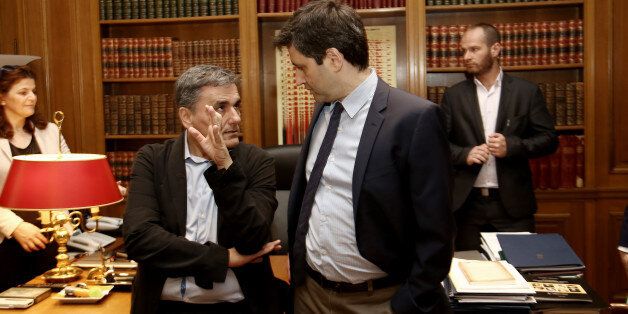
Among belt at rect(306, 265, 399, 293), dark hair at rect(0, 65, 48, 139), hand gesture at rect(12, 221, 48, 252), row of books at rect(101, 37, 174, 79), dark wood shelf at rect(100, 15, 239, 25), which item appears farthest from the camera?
row of books at rect(101, 37, 174, 79)

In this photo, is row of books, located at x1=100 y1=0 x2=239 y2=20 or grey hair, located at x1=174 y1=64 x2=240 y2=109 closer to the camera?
grey hair, located at x1=174 y1=64 x2=240 y2=109

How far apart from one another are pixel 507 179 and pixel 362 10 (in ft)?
4.91

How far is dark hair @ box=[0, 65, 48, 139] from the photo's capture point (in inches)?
116

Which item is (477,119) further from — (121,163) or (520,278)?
(121,163)

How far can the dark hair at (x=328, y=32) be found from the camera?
1.54 m

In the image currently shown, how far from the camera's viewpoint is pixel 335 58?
1.56m

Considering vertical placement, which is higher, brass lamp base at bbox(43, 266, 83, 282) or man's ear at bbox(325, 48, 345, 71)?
man's ear at bbox(325, 48, 345, 71)

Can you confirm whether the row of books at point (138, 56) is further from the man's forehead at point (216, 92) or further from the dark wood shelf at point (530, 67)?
the man's forehead at point (216, 92)

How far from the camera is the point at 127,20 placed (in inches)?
158

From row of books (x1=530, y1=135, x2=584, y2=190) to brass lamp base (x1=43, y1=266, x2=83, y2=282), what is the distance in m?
2.82

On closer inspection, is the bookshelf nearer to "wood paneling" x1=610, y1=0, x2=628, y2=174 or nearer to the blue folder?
"wood paneling" x1=610, y1=0, x2=628, y2=174

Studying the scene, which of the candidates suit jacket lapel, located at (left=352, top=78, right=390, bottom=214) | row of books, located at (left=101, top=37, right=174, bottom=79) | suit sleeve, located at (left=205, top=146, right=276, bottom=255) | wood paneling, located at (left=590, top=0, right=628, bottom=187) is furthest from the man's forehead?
wood paneling, located at (left=590, top=0, right=628, bottom=187)

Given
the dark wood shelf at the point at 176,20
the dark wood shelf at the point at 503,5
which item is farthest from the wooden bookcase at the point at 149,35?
the dark wood shelf at the point at 503,5

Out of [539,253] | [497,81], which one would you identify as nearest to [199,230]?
[539,253]
